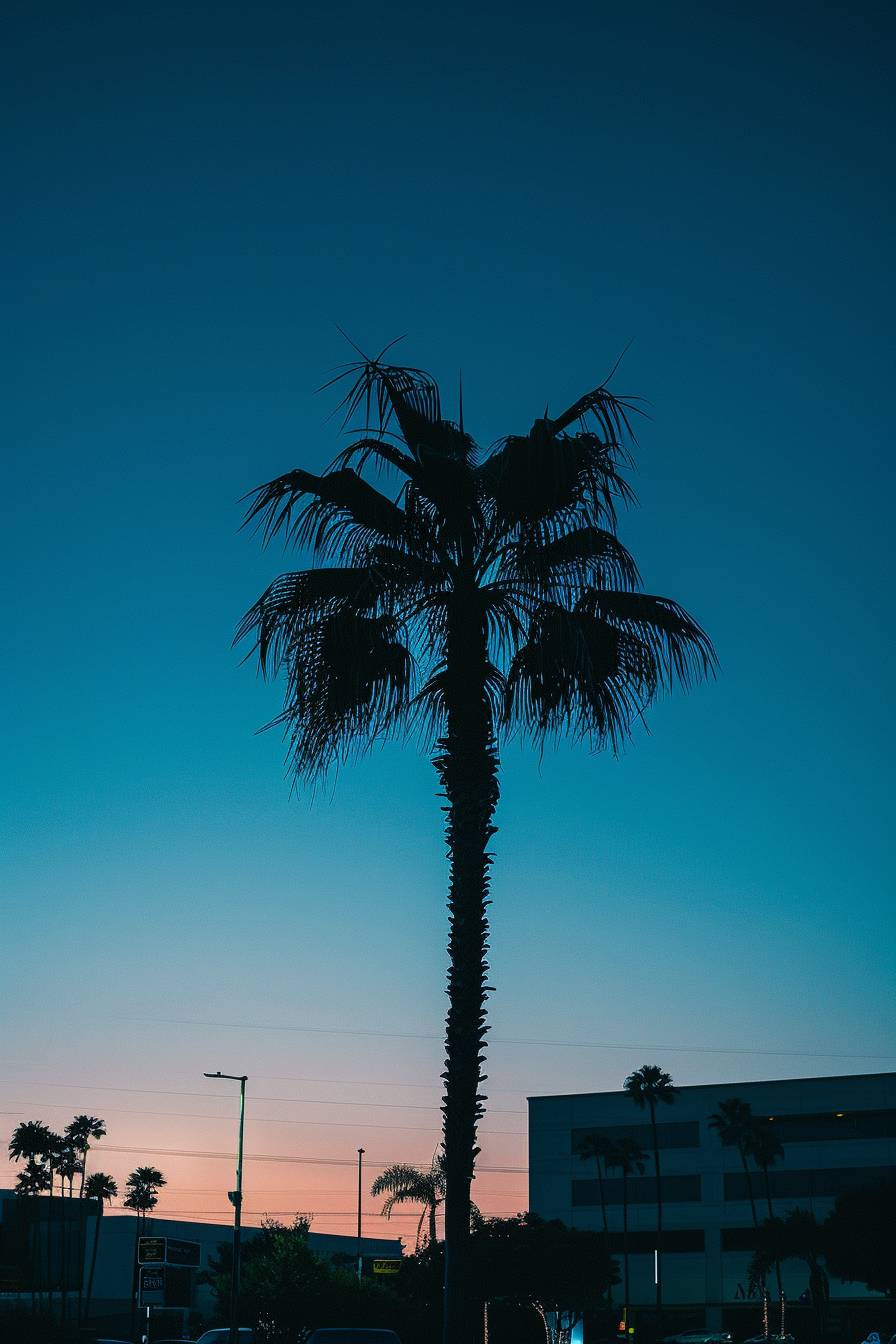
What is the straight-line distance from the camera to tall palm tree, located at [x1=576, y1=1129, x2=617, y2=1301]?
298 feet

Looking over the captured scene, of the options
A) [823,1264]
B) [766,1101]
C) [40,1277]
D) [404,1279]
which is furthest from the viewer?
[40,1277]

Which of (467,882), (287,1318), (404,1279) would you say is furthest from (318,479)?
(404,1279)

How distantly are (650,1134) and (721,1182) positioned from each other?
635 centimetres

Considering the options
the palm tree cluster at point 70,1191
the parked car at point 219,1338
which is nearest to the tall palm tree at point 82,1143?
the palm tree cluster at point 70,1191

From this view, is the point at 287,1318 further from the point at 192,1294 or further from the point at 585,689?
the point at 192,1294

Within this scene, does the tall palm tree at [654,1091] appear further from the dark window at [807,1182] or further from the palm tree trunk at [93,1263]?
the palm tree trunk at [93,1263]

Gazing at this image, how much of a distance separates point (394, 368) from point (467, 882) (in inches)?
183

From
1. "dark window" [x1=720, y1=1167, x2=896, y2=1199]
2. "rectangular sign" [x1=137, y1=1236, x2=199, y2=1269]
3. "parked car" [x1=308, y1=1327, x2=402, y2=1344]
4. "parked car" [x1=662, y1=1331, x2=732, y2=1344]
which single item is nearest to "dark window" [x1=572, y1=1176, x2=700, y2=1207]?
"dark window" [x1=720, y1=1167, x2=896, y2=1199]

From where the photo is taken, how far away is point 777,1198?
87562 mm

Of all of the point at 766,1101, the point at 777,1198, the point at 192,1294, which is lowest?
the point at 192,1294

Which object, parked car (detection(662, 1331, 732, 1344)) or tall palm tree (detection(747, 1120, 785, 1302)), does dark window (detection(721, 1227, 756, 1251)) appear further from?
parked car (detection(662, 1331, 732, 1344))

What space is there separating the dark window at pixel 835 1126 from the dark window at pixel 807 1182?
2.08m

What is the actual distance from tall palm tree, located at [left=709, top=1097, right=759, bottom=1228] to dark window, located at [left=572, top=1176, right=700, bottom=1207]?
3.77m

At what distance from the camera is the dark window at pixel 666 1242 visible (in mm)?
89062
